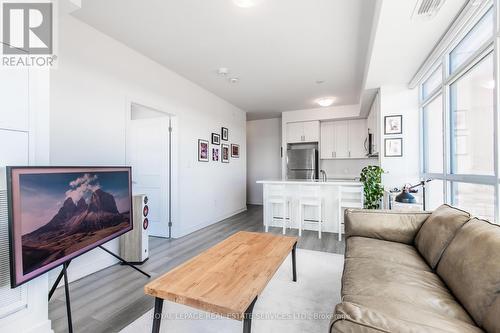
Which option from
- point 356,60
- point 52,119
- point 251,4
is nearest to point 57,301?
point 52,119

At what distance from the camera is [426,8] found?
6.17 feet

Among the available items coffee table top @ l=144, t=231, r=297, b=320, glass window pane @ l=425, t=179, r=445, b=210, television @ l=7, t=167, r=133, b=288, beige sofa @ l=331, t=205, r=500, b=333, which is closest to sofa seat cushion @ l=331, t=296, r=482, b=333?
beige sofa @ l=331, t=205, r=500, b=333

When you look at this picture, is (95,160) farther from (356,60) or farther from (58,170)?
(356,60)

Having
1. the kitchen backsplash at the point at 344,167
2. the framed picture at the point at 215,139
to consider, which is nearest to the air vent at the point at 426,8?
the framed picture at the point at 215,139

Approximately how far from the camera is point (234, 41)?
2.89 metres

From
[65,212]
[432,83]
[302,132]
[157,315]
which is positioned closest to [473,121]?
[432,83]

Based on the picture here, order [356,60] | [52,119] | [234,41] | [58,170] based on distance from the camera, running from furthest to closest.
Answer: [356,60] → [234,41] → [52,119] → [58,170]

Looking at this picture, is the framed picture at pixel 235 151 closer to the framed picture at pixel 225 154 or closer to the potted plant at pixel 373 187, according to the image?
the framed picture at pixel 225 154

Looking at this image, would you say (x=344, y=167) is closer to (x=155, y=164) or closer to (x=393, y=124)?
(x=393, y=124)

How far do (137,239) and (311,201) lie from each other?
9.04 feet

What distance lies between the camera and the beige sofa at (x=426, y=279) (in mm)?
854

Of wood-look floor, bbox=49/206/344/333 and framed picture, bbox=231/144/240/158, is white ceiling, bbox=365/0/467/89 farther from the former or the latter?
framed picture, bbox=231/144/240/158

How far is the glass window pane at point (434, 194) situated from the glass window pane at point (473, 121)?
0.54m

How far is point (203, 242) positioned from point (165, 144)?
1739 millimetres
